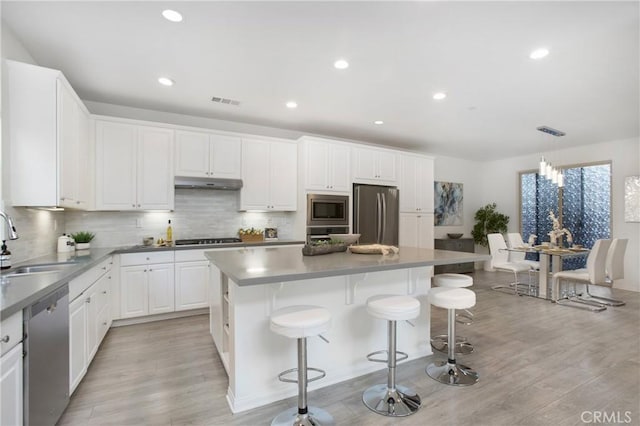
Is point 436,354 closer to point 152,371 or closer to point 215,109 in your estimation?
point 152,371

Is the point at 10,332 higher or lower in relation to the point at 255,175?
lower

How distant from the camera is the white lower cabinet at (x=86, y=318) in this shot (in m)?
2.08

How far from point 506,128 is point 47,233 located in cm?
643

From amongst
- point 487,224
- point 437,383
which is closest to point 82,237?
point 437,383

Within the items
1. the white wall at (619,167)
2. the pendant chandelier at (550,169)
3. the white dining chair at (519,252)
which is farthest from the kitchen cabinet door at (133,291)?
the white wall at (619,167)

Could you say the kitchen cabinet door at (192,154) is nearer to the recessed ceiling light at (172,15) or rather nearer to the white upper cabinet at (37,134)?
the white upper cabinet at (37,134)

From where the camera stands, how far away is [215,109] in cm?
412

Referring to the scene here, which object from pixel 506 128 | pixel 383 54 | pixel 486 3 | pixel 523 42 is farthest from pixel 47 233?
pixel 506 128

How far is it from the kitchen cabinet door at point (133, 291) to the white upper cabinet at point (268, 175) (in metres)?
1.56

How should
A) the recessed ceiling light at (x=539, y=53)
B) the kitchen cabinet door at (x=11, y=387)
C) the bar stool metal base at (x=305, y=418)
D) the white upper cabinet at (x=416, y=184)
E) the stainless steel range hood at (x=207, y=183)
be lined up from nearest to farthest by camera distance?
the kitchen cabinet door at (x=11, y=387) < the bar stool metal base at (x=305, y=418) < the recessed ceiling light at (x=539, y=53) < the stainless steel range hood at (x=207, y=183) < the white upper cabinet at (x=416, y=184)

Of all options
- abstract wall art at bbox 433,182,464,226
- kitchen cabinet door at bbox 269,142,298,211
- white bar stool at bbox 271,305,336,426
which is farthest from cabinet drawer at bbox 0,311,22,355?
abstract wall art at bbox 433,182,464,226

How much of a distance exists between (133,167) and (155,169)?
0.24 meters

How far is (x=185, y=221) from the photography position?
4336 mm

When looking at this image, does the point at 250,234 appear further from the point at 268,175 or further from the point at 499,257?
the point at 499,257
